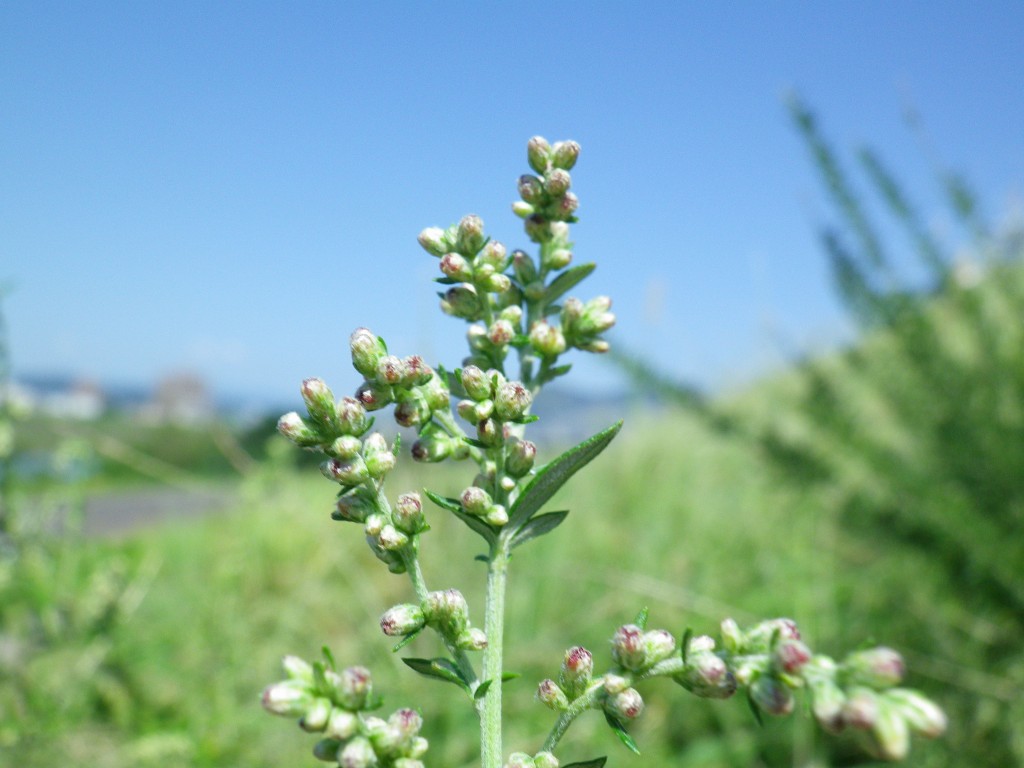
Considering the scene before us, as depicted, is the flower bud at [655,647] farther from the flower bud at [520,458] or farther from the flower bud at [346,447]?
the flower bud at [346,447]

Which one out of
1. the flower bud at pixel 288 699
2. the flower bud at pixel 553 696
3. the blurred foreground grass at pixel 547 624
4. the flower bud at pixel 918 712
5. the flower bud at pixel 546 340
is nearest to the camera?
Result: the flower bud at pixel 918 712

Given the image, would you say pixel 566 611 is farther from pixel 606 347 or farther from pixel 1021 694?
pixel 606 347

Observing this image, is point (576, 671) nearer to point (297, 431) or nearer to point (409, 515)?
point (409, 515)

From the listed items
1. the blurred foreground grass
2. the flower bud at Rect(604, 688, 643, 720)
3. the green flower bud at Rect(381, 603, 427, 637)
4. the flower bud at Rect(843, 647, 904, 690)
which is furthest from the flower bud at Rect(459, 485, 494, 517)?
the blurred foreground grass

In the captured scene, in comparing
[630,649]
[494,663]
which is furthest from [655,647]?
[494,663]

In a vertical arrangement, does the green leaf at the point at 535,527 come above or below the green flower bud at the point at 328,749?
above

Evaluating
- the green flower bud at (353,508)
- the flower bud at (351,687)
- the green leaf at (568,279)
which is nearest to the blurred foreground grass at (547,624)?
the green leaf at (568,279)
